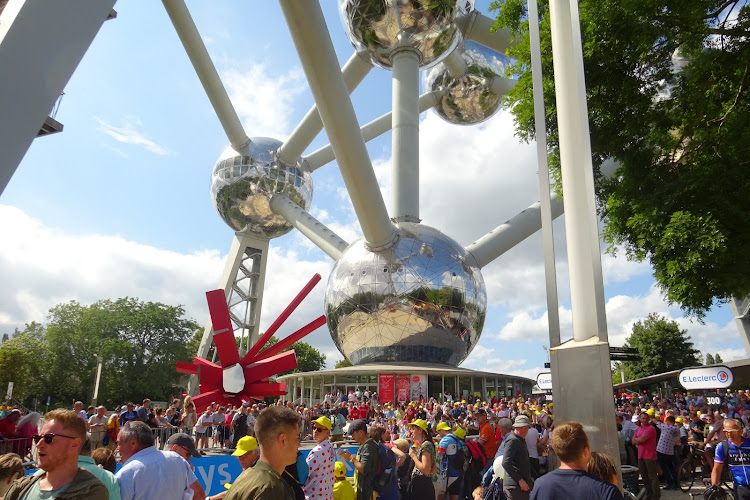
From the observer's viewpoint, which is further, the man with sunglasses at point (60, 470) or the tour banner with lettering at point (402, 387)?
the tour banner with lettering at point (402, 387)

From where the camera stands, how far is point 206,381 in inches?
595

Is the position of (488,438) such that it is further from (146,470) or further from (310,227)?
(310,227)

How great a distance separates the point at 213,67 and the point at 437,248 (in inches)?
403

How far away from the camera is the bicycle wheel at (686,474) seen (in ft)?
34.1

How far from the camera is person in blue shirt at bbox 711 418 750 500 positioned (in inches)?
214

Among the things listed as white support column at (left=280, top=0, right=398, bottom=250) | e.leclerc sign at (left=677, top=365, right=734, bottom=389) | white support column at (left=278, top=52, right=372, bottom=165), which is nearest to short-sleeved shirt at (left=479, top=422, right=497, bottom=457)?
white support column at (left=280, top=0, right=398, bottom=250)

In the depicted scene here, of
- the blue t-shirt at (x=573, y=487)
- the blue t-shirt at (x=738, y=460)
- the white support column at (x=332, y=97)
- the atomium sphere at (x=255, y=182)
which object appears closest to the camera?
the blue t-shirt at (x=573, y=487)

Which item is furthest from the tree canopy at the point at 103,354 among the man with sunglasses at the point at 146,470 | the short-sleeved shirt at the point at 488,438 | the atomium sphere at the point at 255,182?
the man with sunglasses at the point at 146,470

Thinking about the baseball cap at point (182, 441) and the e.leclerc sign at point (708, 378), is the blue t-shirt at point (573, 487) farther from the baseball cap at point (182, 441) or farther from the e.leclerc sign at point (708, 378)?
the e.leclerc sign at point (708, 378)

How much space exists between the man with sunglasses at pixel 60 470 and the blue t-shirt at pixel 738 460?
5832mm

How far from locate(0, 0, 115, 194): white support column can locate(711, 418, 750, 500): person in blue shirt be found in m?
6.88

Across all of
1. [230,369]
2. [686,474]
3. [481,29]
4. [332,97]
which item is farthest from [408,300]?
[481,29]

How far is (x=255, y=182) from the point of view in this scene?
24375 mm

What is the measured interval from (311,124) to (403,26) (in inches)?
249
